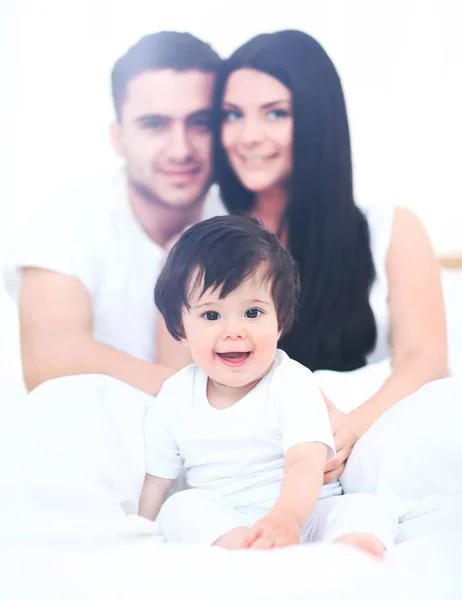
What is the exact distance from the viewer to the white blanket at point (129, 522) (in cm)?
74

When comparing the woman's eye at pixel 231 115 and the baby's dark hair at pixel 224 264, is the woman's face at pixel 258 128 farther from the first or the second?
the baby's dark hair at pixel 224 264

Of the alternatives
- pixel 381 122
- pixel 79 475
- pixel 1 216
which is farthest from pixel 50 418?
A: pixel 381 122

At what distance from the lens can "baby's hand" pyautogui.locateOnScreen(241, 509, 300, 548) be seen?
2.85 feet

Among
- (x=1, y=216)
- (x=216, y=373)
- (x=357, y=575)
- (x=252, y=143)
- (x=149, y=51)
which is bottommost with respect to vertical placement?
(x=357, y=575)

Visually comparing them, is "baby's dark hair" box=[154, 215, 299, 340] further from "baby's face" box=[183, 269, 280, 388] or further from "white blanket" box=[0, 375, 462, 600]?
"white blanket" box=[0, 375, 462, 600]

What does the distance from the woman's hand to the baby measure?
3cm

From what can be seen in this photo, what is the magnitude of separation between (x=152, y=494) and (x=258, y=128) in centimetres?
74

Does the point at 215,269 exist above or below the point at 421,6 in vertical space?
below

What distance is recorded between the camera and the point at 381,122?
60.7 inches

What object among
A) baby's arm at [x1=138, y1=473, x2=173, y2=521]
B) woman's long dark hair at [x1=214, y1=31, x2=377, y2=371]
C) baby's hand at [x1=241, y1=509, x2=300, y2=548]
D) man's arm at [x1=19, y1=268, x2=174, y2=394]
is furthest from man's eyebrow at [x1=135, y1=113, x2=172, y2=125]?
baby's hand at [x1=241, y1=509, x2=300, y2=548]

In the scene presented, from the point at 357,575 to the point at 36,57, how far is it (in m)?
1.18

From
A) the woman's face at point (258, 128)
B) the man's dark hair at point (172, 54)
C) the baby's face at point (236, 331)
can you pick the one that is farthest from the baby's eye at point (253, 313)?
the man's dark hair at point (172, 54)

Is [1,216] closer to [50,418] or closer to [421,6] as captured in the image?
[50,418]

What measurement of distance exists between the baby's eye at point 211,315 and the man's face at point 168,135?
0.51 metres
